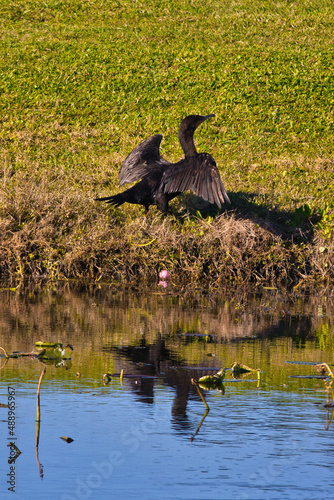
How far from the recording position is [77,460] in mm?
5344

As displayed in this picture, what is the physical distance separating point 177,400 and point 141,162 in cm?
788

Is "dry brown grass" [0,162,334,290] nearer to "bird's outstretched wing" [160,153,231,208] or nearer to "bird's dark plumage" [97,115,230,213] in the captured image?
"bird's dark plumage" [97,115,230,213]

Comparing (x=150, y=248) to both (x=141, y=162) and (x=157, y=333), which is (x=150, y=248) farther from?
(x=157, y=333)

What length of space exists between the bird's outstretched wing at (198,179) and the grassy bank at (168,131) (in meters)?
1.30

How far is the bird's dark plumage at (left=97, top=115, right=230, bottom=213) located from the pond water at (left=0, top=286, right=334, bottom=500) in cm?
180

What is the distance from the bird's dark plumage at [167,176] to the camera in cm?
1182

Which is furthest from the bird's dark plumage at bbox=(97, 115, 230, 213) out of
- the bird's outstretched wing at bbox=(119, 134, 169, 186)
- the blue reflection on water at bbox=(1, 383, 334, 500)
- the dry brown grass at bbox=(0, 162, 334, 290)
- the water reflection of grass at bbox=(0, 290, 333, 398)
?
the blue reflection on water at bbox=(1, 383, 334, 500)

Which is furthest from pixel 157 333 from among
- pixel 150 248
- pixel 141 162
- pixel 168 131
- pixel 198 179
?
pixel 168 131

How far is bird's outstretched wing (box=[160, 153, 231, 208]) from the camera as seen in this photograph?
11.6m

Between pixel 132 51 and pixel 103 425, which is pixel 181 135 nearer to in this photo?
pixel 103 425

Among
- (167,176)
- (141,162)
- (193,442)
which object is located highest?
(141,162)

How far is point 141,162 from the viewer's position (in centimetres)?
1412

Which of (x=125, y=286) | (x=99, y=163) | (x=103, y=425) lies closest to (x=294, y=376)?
(x=103, y=425)

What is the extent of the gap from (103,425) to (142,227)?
7.77 meters
